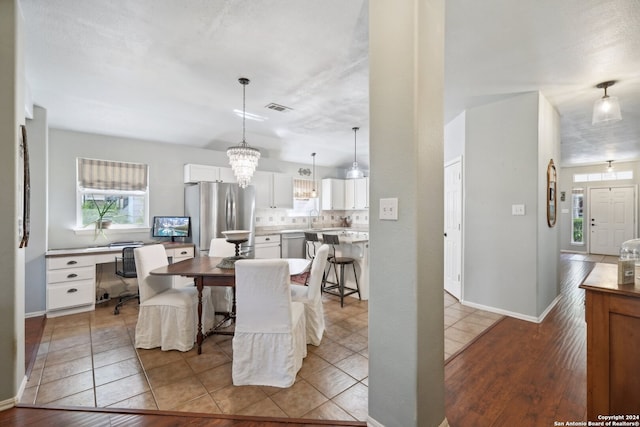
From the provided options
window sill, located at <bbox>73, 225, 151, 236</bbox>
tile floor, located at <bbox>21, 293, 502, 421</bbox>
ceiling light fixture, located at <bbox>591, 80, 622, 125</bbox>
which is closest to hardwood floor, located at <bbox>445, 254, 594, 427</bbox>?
tile floor, located at <bbox>21, 293, 502, 421</bbox>

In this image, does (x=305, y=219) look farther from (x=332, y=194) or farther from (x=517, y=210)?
(x=517, y=210)

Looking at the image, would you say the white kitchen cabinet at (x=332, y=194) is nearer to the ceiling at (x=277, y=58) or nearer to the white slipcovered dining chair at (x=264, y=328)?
the ceiling at (x=277, y=58)

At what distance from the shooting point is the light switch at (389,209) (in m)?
1.57

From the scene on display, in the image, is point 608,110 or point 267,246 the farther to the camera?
point 267,246

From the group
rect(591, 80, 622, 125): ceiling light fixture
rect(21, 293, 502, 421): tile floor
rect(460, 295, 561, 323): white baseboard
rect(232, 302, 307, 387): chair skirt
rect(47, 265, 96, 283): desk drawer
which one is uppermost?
rect(591, 80, 622, 125): ceiling light fixture

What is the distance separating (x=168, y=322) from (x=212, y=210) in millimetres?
2370

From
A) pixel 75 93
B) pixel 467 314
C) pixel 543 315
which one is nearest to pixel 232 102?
pixel 75 93

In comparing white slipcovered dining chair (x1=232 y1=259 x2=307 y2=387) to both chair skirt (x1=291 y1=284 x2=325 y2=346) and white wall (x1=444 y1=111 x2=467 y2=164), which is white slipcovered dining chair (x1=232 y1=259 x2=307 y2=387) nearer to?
chair skirt (x1=291 y1=284 x2=325 y2=346)

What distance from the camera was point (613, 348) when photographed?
60.1 inches

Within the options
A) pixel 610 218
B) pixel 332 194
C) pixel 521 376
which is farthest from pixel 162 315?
pixel 610 218

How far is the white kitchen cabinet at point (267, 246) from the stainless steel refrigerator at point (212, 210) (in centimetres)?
58

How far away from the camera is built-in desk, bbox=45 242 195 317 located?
351 cm

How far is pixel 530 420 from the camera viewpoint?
178cm

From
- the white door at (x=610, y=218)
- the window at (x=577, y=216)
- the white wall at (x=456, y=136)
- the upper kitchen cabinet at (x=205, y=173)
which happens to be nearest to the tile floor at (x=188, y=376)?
the white wall at (x=456, y=136)
